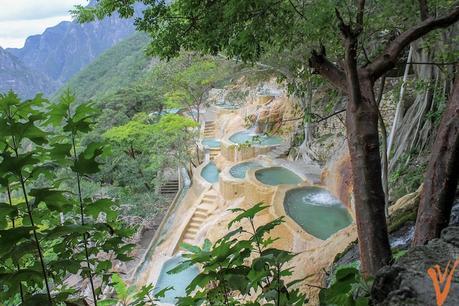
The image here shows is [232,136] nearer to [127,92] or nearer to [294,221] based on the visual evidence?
[127,92]

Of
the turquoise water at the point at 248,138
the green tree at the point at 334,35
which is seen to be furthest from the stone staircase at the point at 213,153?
the green tree at the point at 334,35

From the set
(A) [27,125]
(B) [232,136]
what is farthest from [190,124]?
(A) [27,125]

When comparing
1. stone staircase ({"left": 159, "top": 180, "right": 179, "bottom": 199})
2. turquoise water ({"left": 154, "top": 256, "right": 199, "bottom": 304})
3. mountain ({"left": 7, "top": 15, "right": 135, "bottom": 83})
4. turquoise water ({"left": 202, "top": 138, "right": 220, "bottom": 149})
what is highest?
mountain ({"left": 7, "top": 15, "right": 135, "bottom": 83})

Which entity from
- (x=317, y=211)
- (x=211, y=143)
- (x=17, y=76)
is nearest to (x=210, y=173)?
(x=211, y=143)

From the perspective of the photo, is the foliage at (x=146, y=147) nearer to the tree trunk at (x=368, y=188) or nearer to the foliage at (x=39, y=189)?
the tree trunk at (x=368, y=188)

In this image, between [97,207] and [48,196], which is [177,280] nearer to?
[97,207]

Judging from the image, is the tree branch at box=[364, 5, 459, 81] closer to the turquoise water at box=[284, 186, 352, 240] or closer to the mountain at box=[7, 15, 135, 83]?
the turquoise water at box=[284, 186, 352, 240]

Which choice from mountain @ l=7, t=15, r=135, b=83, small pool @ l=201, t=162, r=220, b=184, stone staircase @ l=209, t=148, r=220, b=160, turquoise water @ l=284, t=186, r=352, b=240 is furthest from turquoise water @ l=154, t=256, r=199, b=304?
mountain @ l=7, t=15, r=135, b=83
